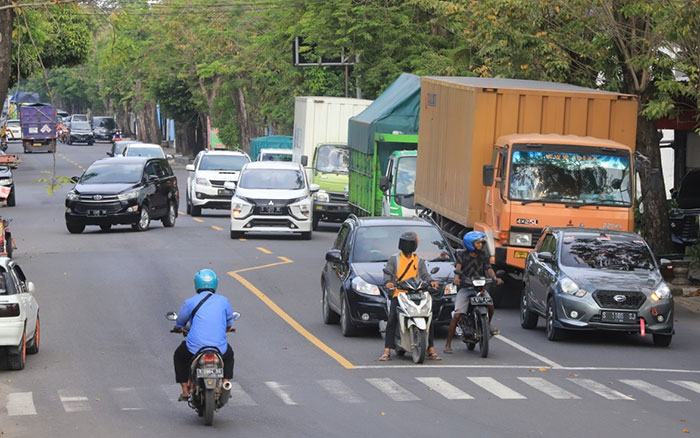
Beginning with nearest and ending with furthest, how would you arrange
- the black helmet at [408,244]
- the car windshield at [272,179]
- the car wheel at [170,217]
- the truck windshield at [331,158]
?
the black helmet at [408,244]
the car windshield at [272,179]
the car wheel at [170,217]
the truck windshield at [331,158]

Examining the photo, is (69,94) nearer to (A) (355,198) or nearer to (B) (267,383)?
(A) (355,198)

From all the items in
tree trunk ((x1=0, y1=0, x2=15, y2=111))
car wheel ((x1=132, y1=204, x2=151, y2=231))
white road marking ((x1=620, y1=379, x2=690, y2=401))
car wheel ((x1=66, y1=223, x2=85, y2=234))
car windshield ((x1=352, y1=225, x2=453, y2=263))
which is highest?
tree trunk ((x1=0, y1=0, x2=15, y2=111))

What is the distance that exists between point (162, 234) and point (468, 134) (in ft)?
45.9

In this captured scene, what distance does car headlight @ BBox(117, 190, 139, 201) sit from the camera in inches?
1289

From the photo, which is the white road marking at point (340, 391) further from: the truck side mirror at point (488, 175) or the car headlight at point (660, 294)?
the truck side mirror at point (488, 175)

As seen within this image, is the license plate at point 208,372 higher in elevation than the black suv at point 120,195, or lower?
higher

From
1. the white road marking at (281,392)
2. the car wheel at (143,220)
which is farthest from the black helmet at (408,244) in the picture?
the car wheel at (143,220)

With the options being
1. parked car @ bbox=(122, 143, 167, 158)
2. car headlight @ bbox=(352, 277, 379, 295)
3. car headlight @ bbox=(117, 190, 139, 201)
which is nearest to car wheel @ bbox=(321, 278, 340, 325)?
car headlight @ bbox=(352, 277, 379, 295)

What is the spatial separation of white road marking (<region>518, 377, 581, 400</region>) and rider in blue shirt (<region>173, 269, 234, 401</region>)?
11.9 feet

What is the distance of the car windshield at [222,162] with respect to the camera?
40.6 meters

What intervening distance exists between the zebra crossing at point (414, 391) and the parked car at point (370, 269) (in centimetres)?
229

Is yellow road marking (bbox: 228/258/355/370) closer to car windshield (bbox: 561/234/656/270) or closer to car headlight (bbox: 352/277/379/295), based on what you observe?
car headlight (bbox: 352/277/379/295)

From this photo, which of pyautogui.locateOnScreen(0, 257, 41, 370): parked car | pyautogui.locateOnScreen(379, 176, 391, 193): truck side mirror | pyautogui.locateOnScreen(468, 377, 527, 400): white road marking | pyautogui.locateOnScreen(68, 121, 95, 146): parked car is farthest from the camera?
pyautogui.locateOnScreen(68, 121, 95, 146): parked car

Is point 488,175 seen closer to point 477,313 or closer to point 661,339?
point 661,339
